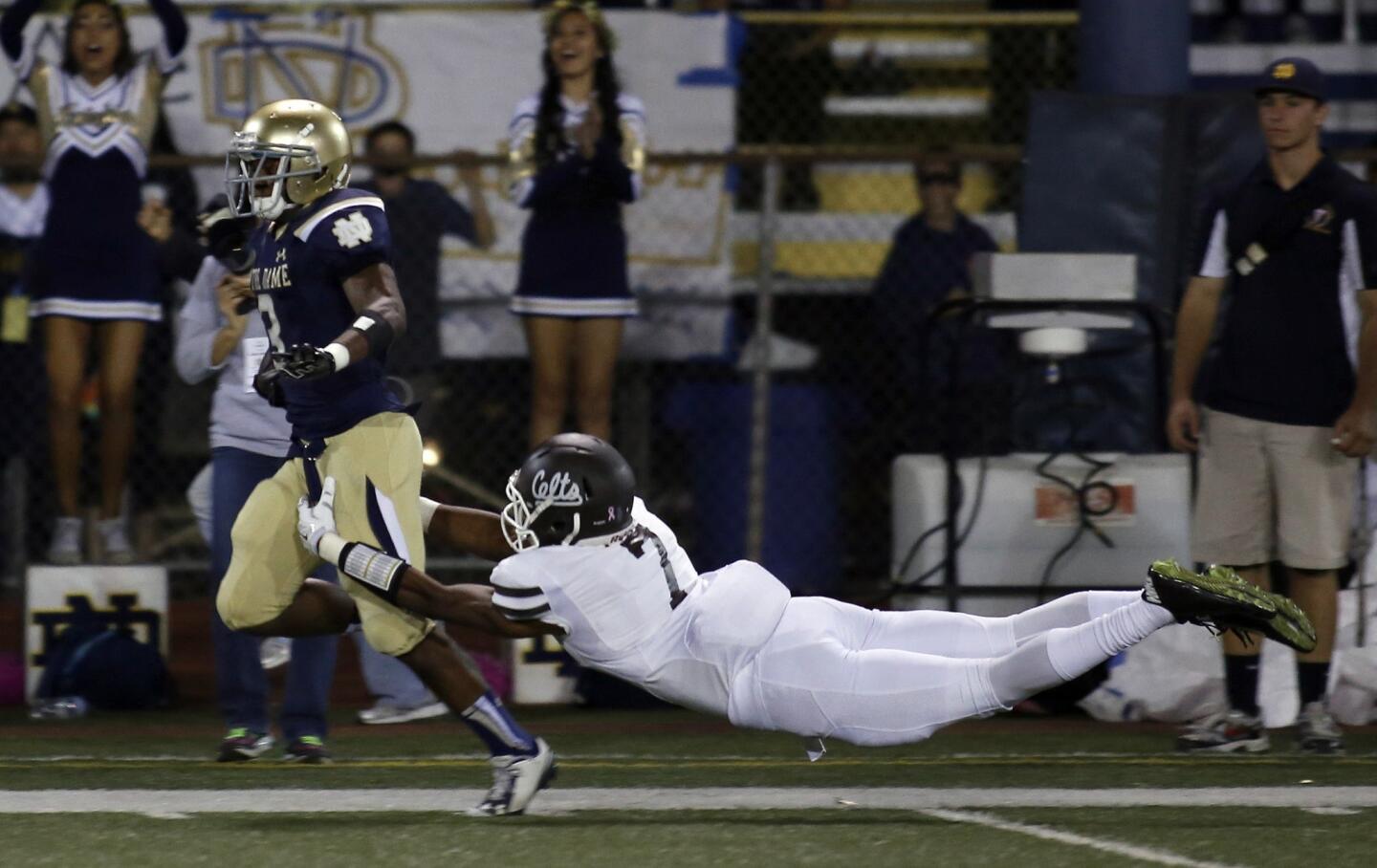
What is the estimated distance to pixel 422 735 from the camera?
6.90 meters

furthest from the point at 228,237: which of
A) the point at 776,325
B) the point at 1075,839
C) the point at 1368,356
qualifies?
the point at 776,325

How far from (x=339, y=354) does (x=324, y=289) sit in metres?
0.42

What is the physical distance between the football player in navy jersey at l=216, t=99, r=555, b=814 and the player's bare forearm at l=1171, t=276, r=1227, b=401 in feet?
7.93

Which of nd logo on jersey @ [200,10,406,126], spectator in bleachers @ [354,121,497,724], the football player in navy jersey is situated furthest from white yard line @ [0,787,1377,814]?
nd logo on jersey @ [200,10,406,126]

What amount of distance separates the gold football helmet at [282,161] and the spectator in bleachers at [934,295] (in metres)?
3.65

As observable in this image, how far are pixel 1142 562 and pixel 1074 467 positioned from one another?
386 millimetres

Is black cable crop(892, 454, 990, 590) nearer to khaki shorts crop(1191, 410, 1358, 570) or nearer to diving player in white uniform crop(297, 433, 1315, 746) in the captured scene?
khaki shorts crop(1191, 410, 1358, 570)

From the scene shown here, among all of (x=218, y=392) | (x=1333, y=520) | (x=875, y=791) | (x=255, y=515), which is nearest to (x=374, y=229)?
(x=255, y=515)

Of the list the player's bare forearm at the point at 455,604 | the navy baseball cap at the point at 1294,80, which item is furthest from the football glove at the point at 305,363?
the navy baseball cap at the point at 1294,80

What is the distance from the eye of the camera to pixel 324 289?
531 cm

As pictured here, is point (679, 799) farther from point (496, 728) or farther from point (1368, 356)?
point (1368, 356)

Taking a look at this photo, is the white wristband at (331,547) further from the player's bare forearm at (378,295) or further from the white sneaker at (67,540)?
the white sneaker at (67,540)

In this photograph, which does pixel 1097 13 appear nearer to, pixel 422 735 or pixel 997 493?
pixel 997 493

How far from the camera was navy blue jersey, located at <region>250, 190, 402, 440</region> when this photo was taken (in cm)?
526
